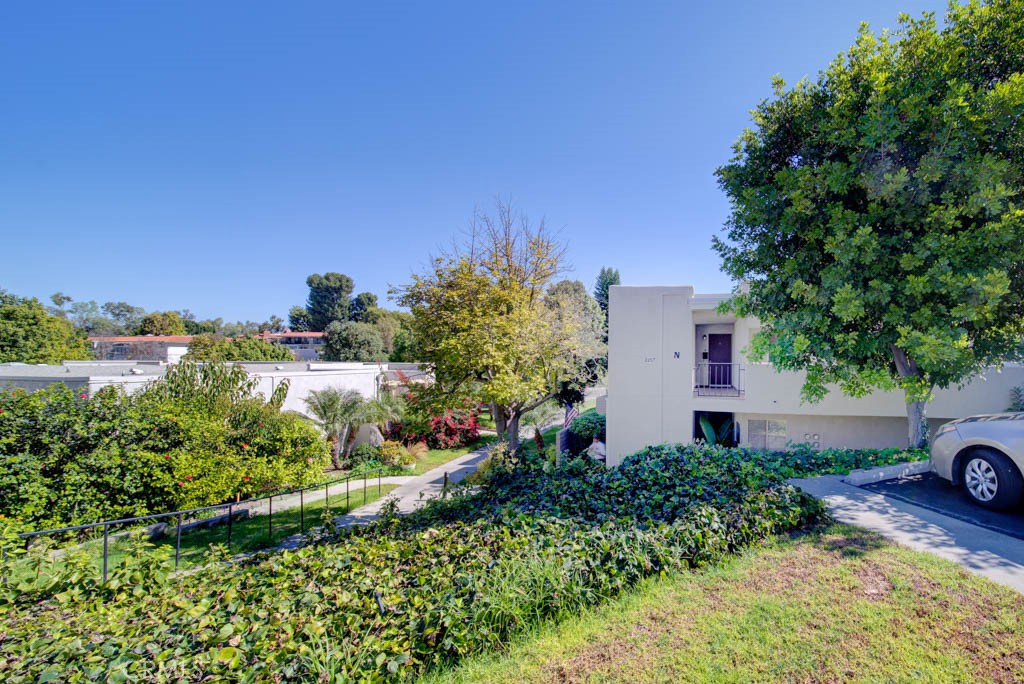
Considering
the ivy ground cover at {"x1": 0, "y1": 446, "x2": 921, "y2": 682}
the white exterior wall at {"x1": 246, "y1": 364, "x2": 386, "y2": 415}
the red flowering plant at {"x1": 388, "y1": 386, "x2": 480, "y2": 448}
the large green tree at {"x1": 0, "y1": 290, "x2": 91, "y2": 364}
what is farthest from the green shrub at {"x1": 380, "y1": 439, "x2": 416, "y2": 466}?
the large green tree at {"x1": 0, "y1": 290, "x2": 91, "y2": 364}

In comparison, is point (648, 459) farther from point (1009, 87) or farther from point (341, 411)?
point (341, 411)

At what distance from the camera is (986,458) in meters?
4.81

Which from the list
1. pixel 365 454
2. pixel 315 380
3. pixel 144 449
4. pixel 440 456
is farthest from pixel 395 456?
pixel 144 449

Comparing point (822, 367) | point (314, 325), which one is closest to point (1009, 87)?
point (822, 367)

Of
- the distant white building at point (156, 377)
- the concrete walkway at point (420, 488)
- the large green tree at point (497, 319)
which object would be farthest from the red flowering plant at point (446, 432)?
the large green tree at point (497, 319)

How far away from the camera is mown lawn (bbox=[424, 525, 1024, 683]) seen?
7.88 ft

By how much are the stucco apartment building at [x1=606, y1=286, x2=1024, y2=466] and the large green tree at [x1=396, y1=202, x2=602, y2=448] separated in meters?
1.68

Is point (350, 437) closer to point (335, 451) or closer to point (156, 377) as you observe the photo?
point (335, 451)

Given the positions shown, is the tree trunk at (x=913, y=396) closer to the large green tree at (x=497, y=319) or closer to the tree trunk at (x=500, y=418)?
the large green tree at (x=497, y=319)

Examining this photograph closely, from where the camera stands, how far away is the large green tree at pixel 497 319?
9883 mm

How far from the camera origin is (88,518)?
8.25m

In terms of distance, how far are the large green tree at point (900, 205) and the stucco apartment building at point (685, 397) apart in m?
2.07

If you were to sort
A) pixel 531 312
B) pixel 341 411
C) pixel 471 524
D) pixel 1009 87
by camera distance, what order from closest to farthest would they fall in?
1. pixel 471 524
2. pixel 1009 87
3. pixel 531 312
4. pixel 341 411

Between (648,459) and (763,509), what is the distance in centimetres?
194
